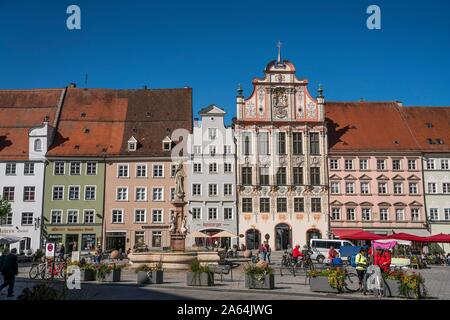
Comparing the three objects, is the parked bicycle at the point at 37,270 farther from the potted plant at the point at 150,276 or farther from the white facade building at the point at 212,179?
the white facade building at the point at 212,179

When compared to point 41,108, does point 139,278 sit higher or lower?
lower

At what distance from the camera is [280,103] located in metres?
46.1

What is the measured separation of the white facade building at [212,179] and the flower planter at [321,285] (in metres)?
28.0

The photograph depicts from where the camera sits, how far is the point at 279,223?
146ft

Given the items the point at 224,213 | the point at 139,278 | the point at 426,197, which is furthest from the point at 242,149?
the point at 139,278

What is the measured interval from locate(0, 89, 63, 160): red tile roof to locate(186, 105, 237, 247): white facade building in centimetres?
1501

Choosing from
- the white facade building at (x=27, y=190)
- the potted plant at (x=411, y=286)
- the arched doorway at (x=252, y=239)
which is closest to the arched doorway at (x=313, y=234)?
the arched doorway at (x=252, y=239)

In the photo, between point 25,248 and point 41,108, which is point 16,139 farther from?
point 25,248

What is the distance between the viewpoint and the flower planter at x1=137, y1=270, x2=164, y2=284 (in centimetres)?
1827

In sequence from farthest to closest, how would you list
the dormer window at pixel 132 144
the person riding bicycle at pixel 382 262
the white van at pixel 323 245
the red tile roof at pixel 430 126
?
the red tile roof at pixel 430 126, the dormer window at pixel 132 144, the white van at pixel 323 245, the person riding bicycle at pixel 382 262

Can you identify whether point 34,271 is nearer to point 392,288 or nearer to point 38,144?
point 392,288

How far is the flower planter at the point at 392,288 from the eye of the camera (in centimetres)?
1448
